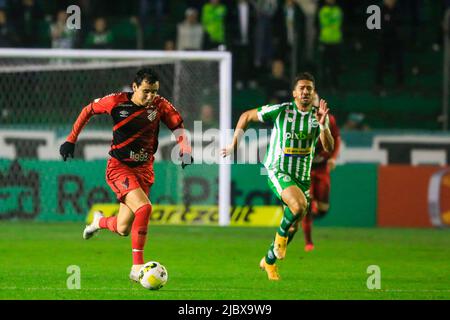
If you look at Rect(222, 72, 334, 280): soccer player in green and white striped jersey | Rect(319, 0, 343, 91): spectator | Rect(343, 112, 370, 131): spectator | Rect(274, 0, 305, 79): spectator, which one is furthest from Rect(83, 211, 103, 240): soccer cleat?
Rect(319, 0, 343, 91): spectator

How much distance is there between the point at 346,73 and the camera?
23391 millimetres

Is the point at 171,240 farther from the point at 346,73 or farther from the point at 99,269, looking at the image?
the point at 346,73

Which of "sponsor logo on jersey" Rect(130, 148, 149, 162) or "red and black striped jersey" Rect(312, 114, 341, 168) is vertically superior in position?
"sponsor logo on jersey" Rect(130, 148, 149, 162)

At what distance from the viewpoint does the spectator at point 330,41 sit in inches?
874

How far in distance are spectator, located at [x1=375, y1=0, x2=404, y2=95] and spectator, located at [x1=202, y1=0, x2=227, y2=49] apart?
3206 millimetres

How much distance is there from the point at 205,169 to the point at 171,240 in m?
3.19

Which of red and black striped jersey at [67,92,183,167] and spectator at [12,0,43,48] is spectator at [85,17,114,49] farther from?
red and black striped jersey at [67,92,183,167]

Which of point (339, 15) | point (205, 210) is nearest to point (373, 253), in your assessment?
point (205, 210)

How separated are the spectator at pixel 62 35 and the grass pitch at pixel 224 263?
14.2 feet

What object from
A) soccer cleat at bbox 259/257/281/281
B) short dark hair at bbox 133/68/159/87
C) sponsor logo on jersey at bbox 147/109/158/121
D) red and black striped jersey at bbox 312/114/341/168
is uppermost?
short dark hair at bbox 133/68/159/87

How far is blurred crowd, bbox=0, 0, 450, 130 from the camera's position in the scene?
21953 mm

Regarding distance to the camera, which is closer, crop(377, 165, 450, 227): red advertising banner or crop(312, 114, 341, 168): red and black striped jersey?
crop(312, 114, 341, 168): red and black striped jersey

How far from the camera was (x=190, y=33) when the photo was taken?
72.6ft

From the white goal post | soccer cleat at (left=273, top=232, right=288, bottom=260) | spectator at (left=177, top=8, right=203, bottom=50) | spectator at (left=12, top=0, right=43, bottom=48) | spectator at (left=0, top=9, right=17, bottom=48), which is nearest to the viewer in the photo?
soccer cleat at (left=273, top=232, right=288, bottom=260)
